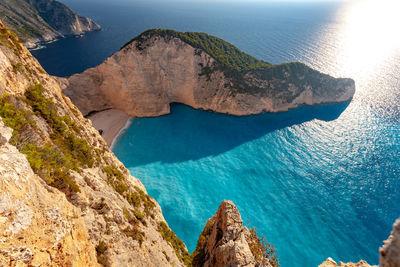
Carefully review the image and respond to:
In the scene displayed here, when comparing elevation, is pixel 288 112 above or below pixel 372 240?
above

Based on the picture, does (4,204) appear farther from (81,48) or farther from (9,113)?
(81,48)

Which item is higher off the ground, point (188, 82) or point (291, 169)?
point (188, 82)

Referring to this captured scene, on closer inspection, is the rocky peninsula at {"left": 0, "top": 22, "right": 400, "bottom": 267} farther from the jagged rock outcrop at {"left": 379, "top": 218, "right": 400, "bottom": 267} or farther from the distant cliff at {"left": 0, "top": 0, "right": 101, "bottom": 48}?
the distant cliff at {"left": 0, "top": 0, "right": 101, "bottom": 48}

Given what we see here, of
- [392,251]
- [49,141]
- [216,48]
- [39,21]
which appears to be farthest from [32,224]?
[39,21]

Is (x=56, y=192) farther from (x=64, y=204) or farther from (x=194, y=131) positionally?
(x=194, y=131)

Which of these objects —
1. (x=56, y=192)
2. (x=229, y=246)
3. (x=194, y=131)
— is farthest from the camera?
(x=194, y=131)

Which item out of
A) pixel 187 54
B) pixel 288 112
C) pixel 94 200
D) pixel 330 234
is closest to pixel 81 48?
pixel 187 54
